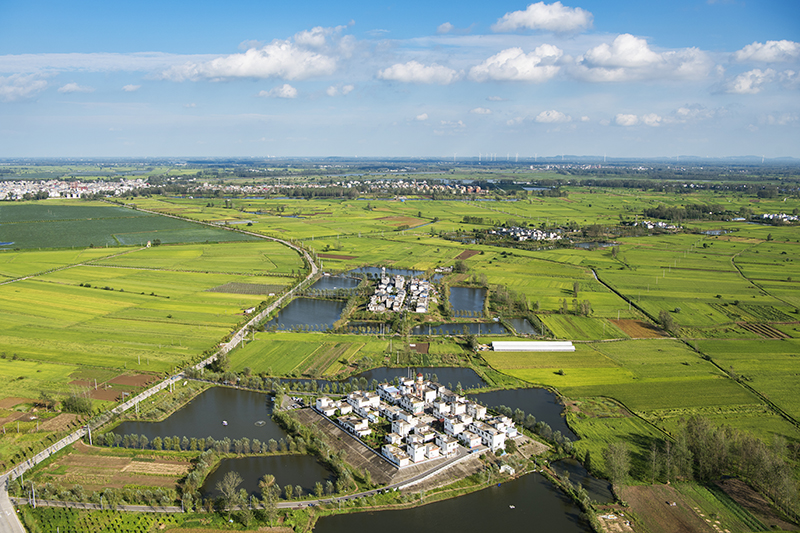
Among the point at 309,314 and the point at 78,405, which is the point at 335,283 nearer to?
the point at 309,314

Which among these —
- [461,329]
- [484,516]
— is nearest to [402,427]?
[484,516]

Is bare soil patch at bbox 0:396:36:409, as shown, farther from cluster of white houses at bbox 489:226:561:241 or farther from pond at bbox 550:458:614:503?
cluster of white houses at bbox 489:226:561:241

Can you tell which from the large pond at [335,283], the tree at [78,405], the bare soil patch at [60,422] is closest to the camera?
the bare soil patch at [60,422]

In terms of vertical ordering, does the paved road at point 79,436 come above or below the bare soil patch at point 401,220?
below

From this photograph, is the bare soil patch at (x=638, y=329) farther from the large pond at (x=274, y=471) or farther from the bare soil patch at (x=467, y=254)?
the bare soil patch at (x=467, y=254)

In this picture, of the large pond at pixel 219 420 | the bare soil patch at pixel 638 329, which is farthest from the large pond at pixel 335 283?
the bare soil patch at pixel 638 329

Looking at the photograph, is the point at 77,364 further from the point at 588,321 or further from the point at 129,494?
the point at 588,321
